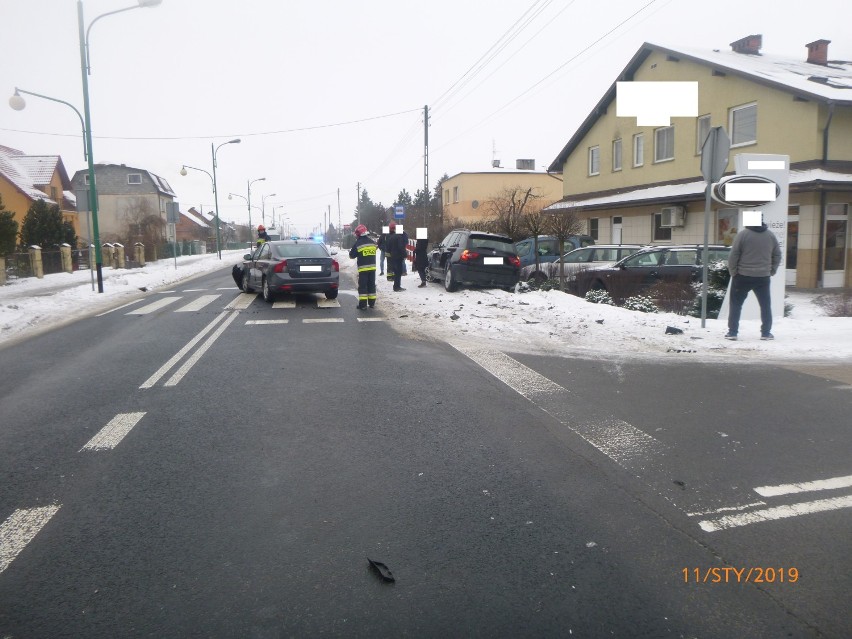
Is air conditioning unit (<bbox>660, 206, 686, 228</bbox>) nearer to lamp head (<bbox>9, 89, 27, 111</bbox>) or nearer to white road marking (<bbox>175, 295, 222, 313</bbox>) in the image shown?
white road marking (<bbox>175, 295, 222, 313</bbox>)

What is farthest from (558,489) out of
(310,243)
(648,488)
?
(310,243)

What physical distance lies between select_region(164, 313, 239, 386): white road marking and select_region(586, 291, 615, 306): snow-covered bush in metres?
7.43

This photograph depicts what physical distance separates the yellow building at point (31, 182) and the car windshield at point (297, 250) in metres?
34.8

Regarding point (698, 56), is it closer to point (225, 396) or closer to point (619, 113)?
point (619, 113)

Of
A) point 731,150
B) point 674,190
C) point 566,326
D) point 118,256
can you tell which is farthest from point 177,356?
point 118,256

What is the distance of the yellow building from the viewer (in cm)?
4572

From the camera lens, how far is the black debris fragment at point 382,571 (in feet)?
Result: 10.4

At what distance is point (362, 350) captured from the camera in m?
9.37

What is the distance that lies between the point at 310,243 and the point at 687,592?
13651mm


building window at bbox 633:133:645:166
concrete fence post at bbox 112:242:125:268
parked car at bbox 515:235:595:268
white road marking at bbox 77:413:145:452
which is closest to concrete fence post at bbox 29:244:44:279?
concrete fence post at bbox 112:242:125:268

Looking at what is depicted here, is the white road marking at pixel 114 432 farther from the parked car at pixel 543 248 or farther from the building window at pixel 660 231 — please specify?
the building window at pixel 660 231

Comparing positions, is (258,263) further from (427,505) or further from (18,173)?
(18,173)

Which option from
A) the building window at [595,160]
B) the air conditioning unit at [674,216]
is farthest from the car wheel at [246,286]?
the building window at [595,160]

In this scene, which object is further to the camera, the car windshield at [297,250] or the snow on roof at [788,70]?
the snow on roof at [788,70]
